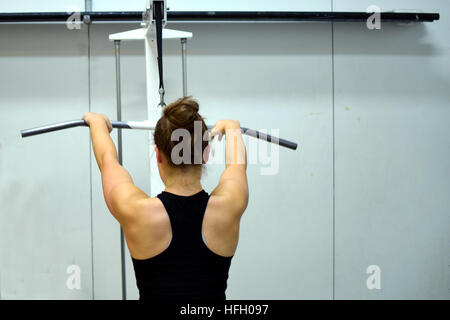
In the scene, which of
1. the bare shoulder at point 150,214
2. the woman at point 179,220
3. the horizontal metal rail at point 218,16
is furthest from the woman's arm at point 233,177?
the horizontal metal rail at point 218,16

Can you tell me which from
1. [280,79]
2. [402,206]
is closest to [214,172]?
[280,79]

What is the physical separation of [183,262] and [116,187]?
265 millimetres

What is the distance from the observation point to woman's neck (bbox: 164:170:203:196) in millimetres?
1394

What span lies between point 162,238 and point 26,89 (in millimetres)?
2197

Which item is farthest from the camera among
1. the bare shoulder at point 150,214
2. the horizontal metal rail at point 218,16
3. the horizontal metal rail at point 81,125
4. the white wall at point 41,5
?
the white wall at point 41,5

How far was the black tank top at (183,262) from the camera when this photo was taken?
4.36 feet

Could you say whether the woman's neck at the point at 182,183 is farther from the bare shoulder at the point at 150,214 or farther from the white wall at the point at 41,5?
the white wall at the point at 41,5

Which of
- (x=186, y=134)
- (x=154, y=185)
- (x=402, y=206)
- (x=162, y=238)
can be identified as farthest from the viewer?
(x=402, y=206)

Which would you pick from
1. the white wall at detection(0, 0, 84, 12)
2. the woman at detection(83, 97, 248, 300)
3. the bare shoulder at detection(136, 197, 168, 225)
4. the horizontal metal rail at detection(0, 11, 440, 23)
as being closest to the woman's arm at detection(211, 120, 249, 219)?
the woman at detection(83, 97, 248, 300)

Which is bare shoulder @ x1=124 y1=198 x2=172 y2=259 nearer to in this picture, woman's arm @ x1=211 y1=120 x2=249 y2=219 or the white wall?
woman's arm @ x1=211 y1=120 x2=249 y2=219

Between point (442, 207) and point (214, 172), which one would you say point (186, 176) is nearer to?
point (214, 172)

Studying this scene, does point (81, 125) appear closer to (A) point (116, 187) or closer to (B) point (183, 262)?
(A) point (116, 187)
